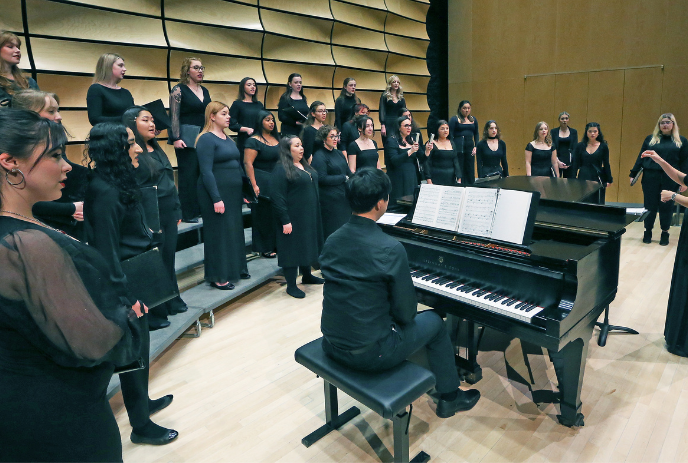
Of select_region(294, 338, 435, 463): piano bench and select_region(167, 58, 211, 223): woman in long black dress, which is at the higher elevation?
select_region(167, 58, 211, 223): woman in long black dress

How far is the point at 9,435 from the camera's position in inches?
40.1

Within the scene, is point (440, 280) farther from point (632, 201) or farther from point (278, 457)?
point (632, 201)

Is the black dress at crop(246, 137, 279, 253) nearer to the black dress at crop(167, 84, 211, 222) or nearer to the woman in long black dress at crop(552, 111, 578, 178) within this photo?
the black dress at crop(167, 84, 211, 222)

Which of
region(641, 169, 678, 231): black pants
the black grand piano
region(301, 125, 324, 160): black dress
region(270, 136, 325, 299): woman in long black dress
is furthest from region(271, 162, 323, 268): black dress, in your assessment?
region(641, 169, 678, 231): black pants

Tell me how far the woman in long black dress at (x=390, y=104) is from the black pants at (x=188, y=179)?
235 centimetres

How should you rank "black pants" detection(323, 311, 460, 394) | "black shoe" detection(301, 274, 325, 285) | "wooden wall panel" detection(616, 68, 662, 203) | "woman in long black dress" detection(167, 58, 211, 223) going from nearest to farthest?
1. "black pants" detection(323, 311, 460, 394)
2. "woman in long black dress" detection(167, 58, 211, 223)
3. "black shoe" detection(301, 274, 325, 285)
4. "wooden wall panel" detection(616, 68, 662, 203)

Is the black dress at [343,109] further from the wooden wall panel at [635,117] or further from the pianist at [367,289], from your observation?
the wooden wall panel at [635,117]

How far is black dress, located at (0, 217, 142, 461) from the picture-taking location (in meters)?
0.93

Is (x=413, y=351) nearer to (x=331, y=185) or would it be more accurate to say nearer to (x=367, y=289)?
(x=367, y=289)

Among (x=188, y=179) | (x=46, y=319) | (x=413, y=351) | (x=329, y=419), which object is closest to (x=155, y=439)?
(x=329, y=419)

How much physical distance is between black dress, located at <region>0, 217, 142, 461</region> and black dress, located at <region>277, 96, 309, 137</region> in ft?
12.4

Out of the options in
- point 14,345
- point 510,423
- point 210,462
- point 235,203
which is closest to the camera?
point 14,345

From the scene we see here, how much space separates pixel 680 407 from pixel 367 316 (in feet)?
5.74

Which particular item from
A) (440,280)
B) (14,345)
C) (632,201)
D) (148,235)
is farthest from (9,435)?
(632,201)
